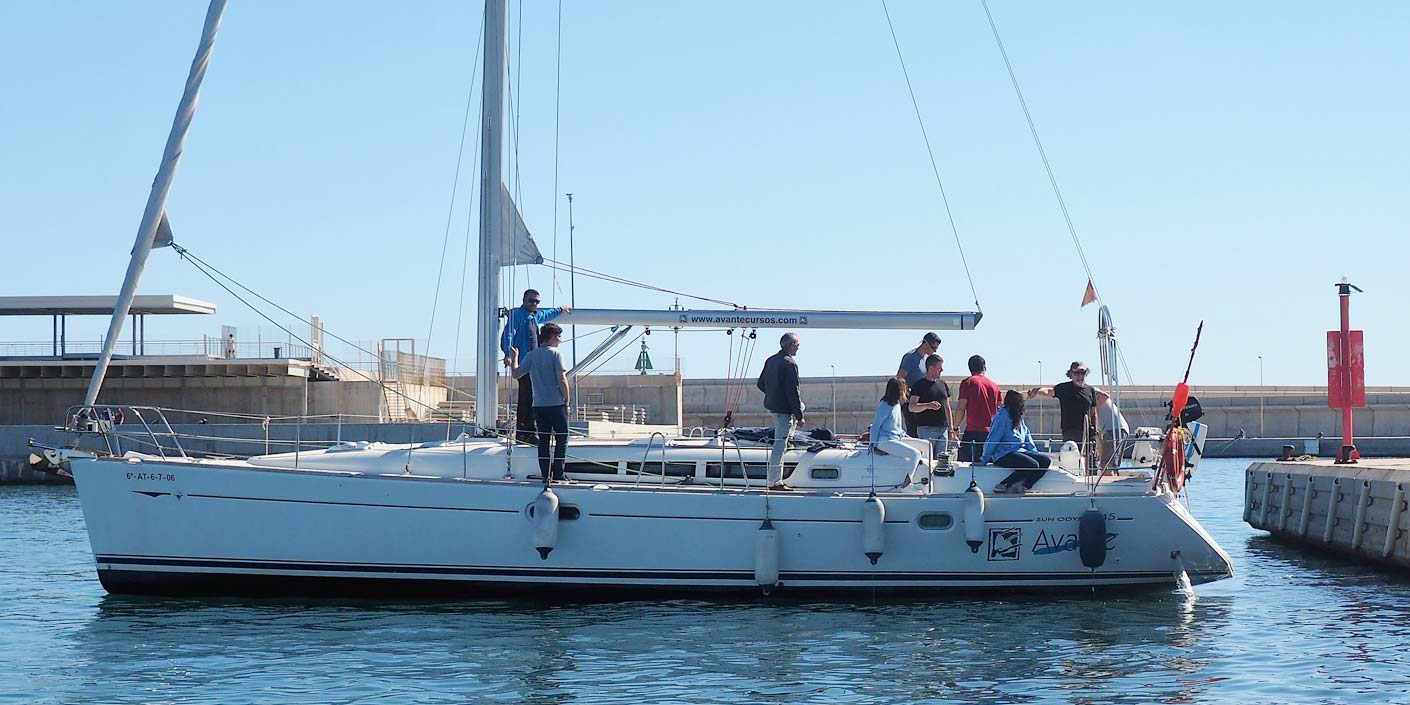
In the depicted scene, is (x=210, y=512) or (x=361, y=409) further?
(x=361, y=409)

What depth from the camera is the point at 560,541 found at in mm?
14414

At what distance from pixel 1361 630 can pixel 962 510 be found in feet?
12.5

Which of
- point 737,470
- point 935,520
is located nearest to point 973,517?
point 935,520

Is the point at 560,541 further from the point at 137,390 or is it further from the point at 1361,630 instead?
the point at 137,390

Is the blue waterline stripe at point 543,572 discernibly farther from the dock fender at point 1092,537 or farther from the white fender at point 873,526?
the dock fender at point 1092,537

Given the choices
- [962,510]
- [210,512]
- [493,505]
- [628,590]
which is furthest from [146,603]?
[962,510]

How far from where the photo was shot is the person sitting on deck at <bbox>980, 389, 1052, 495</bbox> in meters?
14.8

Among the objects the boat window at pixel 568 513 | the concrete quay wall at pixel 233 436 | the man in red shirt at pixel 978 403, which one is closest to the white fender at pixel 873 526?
the man in red shirt at pixel 978 403

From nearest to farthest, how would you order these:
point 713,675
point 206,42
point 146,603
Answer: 1. point 713,675
2. point 146,603
3. point 206,42

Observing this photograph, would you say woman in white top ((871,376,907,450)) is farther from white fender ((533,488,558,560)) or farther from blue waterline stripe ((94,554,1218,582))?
white fender ((533,488,558,560))

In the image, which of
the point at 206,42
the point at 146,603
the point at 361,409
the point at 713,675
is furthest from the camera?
the point at 361,409

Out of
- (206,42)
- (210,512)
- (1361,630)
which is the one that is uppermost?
(206,42)

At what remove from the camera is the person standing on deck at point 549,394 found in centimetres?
1448

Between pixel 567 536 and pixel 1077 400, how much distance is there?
218 inches
